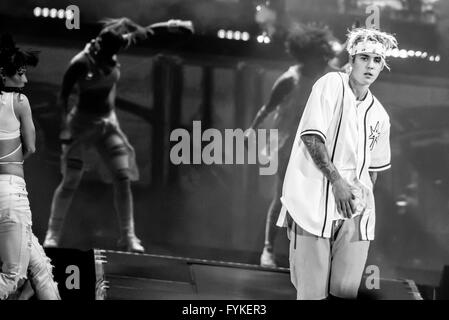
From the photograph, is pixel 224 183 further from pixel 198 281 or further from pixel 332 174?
pixel 332 174

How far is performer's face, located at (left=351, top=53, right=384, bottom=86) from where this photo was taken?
3.77m

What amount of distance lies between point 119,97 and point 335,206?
1.86m

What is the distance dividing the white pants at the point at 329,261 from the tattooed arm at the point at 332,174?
15cm

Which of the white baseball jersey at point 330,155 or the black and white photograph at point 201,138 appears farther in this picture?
the black and white photograph at point 201,138

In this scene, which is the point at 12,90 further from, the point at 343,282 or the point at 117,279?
the point at 343,282

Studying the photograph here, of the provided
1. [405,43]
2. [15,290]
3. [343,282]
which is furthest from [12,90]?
[405,43]

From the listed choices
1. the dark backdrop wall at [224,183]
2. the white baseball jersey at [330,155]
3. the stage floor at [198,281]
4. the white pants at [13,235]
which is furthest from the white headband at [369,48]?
the white pants at [13,235]

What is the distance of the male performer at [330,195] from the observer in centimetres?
361

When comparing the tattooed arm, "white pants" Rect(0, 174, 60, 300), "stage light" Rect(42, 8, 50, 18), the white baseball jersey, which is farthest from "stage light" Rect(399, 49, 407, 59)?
"white pants" Rect(0, 174, 60, 300)

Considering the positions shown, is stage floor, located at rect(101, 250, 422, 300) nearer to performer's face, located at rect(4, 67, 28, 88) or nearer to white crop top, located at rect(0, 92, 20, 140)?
white crop top, located at rect(0, 92, 20, 140)

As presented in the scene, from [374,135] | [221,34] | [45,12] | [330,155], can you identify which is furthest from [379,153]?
[45,12]

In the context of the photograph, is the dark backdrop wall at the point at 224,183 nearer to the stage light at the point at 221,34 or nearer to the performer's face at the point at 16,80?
the stage light at the point at 221,34
